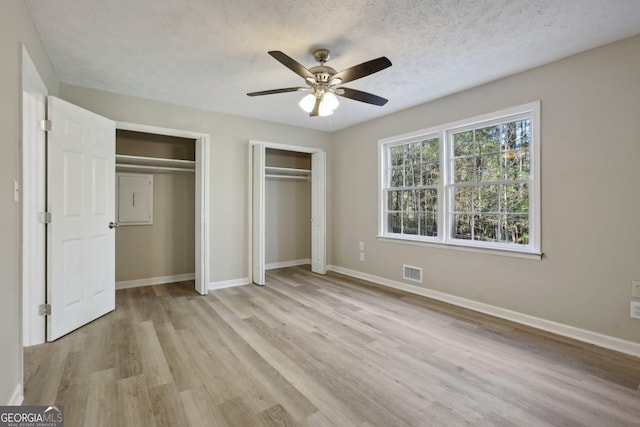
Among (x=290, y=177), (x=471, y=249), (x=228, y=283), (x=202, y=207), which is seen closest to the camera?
(x=471, y=249)

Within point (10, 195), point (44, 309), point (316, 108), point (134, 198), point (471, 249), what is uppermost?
point (316, 108)

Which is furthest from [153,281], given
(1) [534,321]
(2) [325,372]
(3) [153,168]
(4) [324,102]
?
(1) [534,321]

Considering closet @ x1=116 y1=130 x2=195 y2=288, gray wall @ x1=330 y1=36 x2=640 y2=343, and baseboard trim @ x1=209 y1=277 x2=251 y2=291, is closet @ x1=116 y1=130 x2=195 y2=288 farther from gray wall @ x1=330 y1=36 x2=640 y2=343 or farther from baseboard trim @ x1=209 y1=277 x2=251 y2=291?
gray wall @ x1=330 y1=36 x2=640 y2=343

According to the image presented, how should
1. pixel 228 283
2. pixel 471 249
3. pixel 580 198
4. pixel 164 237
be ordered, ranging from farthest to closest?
pixel 164 237 < pixel 228 283 < pixel 471 249 < pixel 580 198

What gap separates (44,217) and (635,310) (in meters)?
5.21

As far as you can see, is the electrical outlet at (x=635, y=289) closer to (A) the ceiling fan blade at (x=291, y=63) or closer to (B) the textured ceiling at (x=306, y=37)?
(B) the textured ceiling at (x=306, y=37)

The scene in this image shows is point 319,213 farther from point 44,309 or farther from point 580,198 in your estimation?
point 44,309

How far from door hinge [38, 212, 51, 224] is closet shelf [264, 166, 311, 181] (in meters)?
3.05

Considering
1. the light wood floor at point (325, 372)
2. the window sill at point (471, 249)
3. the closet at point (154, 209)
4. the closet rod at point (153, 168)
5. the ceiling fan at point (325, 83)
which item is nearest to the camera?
the light wood floor at point (325, 372)

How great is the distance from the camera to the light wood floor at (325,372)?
5.72ft

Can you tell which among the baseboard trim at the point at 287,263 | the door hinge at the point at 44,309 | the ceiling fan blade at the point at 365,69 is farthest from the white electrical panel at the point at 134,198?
the ceiling fan blade at the point at 365,69

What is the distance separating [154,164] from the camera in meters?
4.37

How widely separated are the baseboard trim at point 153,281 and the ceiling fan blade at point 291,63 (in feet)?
12.5

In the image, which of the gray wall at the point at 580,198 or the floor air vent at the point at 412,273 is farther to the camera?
the floor air vent at the point at 412,273
